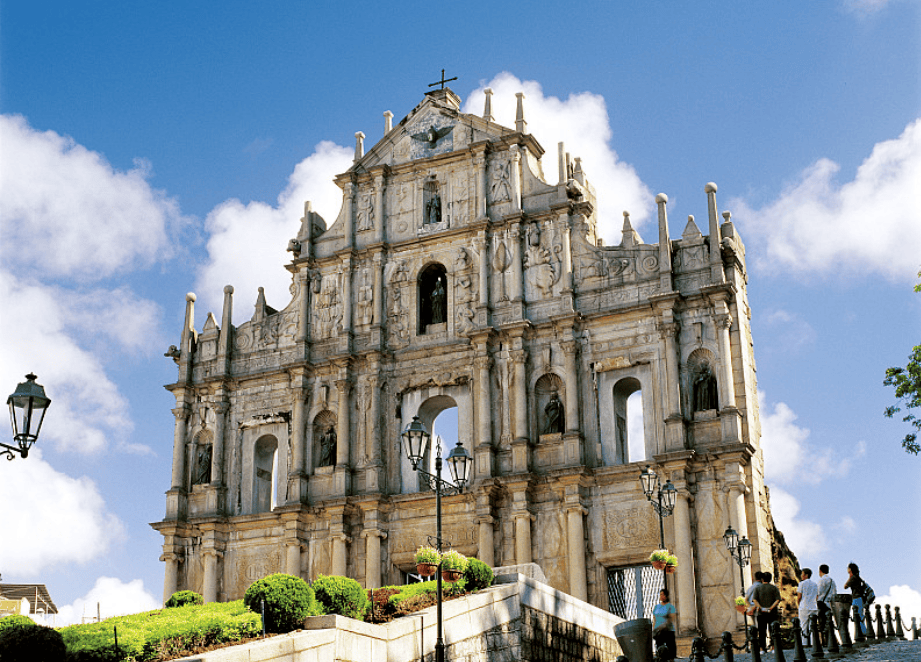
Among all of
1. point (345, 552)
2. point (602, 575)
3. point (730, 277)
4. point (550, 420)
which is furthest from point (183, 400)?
point (730, 277)

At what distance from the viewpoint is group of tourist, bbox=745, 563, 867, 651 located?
19.4 m

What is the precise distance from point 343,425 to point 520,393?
18.2 ft

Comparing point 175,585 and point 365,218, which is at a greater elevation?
point 365,218

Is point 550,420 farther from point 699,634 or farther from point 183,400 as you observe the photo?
point 183,400

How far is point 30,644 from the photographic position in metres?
14.8

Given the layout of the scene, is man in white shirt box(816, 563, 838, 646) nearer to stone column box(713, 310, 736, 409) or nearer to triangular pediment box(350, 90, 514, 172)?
stone column box(713, 310, 736, 409)

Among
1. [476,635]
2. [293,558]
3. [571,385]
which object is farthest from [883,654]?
[293,558]

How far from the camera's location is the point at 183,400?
37969mm

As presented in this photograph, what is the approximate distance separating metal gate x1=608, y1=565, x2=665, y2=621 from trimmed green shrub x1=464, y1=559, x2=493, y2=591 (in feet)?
33.0

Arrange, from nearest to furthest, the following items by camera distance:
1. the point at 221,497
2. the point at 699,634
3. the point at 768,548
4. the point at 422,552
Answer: the point at 422,552, the point at 699,634, the point at 768,548, the point at 221,497

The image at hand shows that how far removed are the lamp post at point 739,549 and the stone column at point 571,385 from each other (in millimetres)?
5242

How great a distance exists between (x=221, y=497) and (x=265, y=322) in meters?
5.75

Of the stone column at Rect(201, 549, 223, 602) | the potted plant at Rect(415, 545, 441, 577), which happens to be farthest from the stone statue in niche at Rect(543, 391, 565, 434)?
the potted plant at Rect(415, 545, 441, 577)

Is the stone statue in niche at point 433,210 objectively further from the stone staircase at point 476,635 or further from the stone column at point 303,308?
the stone staircase at point 476,635
